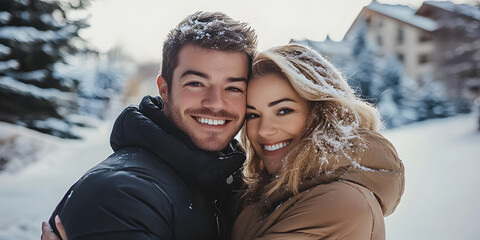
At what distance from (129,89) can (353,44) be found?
28.4 m

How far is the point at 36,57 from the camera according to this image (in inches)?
394

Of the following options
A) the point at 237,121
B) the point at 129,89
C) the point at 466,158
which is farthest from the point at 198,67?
the point at 129,89

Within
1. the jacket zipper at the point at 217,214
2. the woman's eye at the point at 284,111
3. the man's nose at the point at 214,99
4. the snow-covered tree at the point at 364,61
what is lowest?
the snow-covered tree at the point at 364,61

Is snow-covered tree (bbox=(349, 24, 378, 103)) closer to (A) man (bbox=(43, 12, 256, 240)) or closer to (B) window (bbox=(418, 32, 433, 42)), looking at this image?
(B) window (bbox=(418, 32, 433, 42))

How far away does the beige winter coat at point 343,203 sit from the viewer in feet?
6.93

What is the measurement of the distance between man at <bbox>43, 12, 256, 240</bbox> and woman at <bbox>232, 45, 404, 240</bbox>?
198 mm

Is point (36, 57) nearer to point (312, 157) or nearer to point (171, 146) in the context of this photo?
point (171, 146)

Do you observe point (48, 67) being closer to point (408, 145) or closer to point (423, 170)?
point (423, 170)

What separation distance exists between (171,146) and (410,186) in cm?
887

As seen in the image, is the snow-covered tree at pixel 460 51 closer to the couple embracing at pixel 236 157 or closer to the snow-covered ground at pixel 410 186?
the snow-covered ground at pixel 410 186

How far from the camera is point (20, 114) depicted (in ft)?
31.9

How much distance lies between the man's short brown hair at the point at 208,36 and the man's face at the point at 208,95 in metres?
0.05

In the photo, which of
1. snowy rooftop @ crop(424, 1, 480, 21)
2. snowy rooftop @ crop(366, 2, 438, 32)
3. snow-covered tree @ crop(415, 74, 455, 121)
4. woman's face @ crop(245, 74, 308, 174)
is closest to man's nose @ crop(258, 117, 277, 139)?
woman's face @ crop(245, 74, 308, 174)

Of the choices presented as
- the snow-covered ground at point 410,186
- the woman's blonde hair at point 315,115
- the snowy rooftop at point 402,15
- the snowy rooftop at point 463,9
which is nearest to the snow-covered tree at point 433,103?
the snowy rooftop at point 463,9
